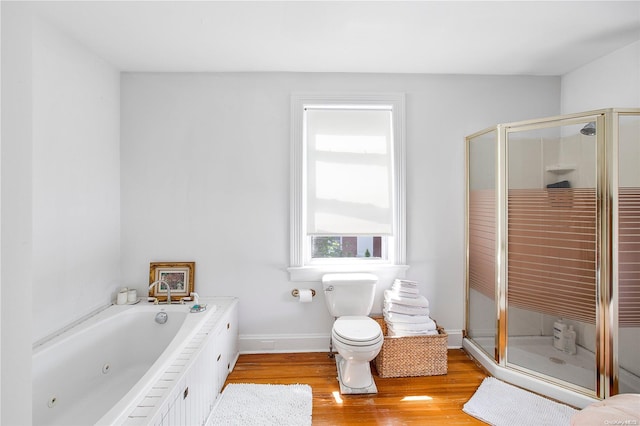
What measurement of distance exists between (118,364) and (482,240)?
2.87m

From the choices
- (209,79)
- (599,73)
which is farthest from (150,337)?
(599,73)

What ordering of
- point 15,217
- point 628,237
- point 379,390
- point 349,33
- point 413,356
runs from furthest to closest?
1. point 413,356
2. point 379,390
3. point 349,33
4. point 628,237
5. point 15,217

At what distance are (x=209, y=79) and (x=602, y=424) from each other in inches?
128

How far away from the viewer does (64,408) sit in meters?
1.67

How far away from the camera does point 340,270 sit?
255cm

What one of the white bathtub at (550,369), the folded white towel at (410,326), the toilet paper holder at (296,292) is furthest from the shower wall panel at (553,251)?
the toilet paper holder at (296,292)

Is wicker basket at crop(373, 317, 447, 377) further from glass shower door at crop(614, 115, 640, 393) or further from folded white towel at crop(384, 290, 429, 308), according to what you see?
glass shower door at crop(614, 115, 640, 393)

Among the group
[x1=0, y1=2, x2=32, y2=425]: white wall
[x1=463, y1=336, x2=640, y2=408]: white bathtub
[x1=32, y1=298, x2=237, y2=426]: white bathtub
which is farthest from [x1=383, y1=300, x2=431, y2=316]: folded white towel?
[x1=0, y1=2, x2=32, y2=425]: white wall

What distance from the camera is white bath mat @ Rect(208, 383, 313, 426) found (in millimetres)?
1759

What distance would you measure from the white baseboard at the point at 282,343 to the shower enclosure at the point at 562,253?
4.32 feet

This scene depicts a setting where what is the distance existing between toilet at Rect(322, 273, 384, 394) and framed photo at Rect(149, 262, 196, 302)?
3.70ft

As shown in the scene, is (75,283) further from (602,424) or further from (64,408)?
(602,424)

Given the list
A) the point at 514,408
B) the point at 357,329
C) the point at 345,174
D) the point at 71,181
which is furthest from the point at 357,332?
the point at 71,181

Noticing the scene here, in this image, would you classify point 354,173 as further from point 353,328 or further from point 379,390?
point 379,390
